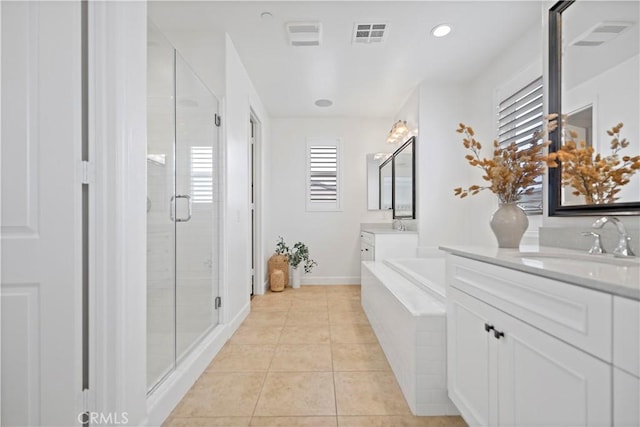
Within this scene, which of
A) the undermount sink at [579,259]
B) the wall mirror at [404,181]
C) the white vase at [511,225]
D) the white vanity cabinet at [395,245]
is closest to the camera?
the undermount sink at [579,259]

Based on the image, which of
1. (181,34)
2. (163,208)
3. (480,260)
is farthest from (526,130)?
(181,34)

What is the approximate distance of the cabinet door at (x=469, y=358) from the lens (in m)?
1.13

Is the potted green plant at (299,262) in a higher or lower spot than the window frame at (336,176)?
lower

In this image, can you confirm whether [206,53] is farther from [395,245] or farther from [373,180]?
[373,180]

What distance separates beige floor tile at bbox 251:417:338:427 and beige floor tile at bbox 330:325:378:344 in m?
0.95

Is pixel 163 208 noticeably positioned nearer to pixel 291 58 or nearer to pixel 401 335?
pixel 401 335

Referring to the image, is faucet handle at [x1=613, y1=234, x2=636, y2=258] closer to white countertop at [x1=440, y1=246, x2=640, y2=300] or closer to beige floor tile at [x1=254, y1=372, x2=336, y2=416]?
white countertop at [x1=440, y1=246, x2=640, y2=300]

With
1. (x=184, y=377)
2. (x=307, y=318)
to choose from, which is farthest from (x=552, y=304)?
(x=307, y=318)

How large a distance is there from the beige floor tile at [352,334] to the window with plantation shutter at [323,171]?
2.23 metres

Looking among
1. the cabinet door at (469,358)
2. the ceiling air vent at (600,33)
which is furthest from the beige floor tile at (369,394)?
the ceiling air vent at (600,33)

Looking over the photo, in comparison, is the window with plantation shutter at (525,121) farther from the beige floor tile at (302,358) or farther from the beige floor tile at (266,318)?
the beige floor tile at (266,318)

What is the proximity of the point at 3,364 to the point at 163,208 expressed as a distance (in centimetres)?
88

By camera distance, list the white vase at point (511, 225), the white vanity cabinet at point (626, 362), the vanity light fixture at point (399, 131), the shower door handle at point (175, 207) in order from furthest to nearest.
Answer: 1. the vanity light fixture at point (399, 131)
2. the shower door handle at point (175, 207)
3. the white vase at point (511, 225)
4. the white vanity cabinet at point (626, 362)

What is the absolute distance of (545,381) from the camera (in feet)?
2.76
